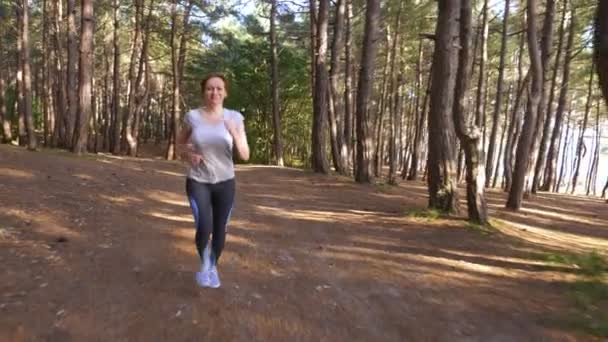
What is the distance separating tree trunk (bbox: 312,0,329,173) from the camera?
50.3ft

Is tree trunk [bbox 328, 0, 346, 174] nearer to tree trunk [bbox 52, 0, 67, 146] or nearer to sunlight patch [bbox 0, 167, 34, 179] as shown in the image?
sunlight patch [bbox 0, 167, 34, 179]

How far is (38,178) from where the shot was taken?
28.5 feet

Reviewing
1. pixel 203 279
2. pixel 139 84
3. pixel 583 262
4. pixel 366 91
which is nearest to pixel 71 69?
pixel 139 84

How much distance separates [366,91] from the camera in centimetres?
1309

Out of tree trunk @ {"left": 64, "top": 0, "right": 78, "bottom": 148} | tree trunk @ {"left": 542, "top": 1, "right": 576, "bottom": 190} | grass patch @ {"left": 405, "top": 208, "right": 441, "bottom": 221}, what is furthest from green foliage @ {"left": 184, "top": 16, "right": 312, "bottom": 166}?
grass patch @ {"left": 405, "top": 208, "right": 441, "bottom": 221}

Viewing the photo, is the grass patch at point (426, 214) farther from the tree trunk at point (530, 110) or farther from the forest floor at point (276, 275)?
the tree trunk at point (530, 110)

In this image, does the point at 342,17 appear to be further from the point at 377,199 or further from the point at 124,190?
the point at 124,190

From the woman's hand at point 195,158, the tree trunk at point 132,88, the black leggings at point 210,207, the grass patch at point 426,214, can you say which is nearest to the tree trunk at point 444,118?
the grass patch at point 426,214

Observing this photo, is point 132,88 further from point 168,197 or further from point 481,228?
point 481,228

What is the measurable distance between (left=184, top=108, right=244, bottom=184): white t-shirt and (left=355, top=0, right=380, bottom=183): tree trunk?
9548 millimetres

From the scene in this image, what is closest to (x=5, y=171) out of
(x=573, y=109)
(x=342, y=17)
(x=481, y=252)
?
(x=481, y=252)

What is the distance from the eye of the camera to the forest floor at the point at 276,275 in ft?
12.3

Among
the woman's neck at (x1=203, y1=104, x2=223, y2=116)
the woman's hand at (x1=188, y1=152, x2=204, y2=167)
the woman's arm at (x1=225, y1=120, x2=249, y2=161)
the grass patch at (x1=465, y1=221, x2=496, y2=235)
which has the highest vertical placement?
the woman's neck at (x1=203, y1=104, x2=223, y2=116)

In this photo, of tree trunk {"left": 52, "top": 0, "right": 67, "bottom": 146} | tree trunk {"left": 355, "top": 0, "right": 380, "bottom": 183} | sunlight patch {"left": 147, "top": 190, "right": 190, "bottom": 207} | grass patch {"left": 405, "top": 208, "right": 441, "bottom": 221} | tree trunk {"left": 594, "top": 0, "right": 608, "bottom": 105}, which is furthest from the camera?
tree trunk {"left": 52, "top": 0, "right": 67, "bottom": 146}
